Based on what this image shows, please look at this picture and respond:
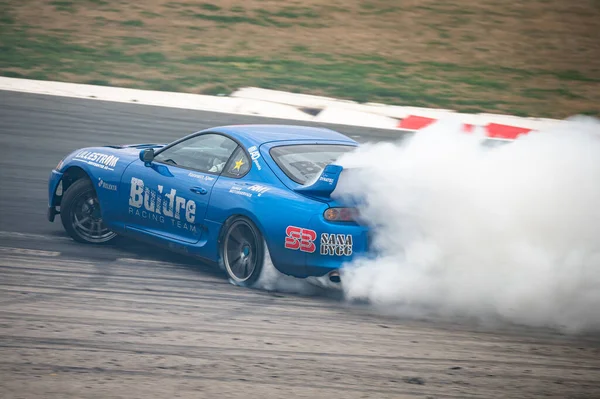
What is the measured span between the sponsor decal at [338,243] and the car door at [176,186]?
1319 mm

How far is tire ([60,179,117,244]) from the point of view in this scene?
8.50m

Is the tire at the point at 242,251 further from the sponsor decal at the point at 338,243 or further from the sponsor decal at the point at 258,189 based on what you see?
the sponsor decal at the point at 338,243

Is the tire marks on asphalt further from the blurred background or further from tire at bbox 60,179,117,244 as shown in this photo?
the blurred background

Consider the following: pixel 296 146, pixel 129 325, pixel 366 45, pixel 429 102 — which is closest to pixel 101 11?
pixel 366 45

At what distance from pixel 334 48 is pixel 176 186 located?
15023mm

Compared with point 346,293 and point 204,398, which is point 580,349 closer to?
point 346,293

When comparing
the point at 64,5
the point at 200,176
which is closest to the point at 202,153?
the point at 200,176

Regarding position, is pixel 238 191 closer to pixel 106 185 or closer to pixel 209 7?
pixel 106 185

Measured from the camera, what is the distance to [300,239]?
21.7 ft

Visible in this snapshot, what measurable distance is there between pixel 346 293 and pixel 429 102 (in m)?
11.7

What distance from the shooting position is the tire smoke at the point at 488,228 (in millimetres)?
6074

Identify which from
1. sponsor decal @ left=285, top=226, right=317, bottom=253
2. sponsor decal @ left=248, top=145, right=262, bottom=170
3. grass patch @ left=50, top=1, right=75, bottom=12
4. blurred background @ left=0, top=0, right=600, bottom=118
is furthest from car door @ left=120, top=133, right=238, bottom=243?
grass patch @ left=50, top=1, right=75, bottom=12

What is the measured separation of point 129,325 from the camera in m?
5.70

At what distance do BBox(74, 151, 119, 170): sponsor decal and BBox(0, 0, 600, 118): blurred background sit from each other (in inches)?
342
